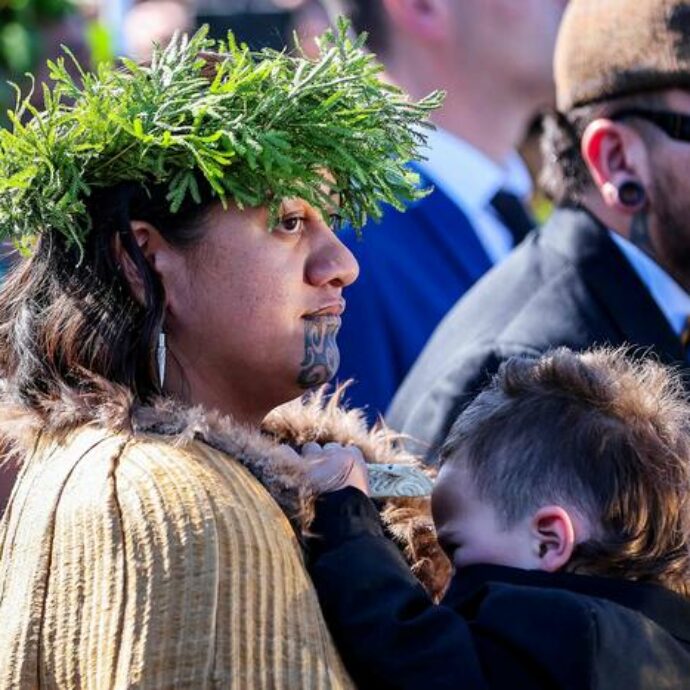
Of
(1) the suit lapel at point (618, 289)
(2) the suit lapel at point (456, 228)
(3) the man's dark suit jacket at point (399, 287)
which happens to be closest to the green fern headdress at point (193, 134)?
(1) the suit lapel at point (618, 289)

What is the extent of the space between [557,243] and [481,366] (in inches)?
18.0

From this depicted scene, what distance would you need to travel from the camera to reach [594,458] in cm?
305

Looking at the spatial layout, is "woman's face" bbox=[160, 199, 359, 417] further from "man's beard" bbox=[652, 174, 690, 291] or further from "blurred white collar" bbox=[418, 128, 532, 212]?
"blurred white collar" bbox=[418, 128, 532, 212]

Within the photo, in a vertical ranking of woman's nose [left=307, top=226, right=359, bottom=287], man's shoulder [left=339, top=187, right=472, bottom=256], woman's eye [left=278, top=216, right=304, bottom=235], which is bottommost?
man's shoulder [left=339, top=187, right=472, bottom=256]

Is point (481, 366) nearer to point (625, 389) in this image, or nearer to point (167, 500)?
point (625, 389)

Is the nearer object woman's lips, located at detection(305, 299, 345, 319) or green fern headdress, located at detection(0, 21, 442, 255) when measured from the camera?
green fern headdress, located at detection(0, 21, 442, 255)

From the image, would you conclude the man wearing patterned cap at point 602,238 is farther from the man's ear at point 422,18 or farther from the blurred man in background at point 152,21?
the blurred man in background at point 152,21

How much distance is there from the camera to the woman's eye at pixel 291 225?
321 cm

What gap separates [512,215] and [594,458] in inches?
136

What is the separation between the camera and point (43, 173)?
3109 mm

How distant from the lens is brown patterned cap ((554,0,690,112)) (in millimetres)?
4645

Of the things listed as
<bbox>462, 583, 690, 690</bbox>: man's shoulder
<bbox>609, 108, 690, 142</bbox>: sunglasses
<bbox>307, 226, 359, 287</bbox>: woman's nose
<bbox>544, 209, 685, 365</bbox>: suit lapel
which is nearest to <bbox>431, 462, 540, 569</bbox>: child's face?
<bbox>462, 583, 690, 690</bbox>: man's shoulder

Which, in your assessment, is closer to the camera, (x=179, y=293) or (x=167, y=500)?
(x=167, y=500)

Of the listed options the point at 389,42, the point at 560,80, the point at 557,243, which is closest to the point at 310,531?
the point at 557,243
